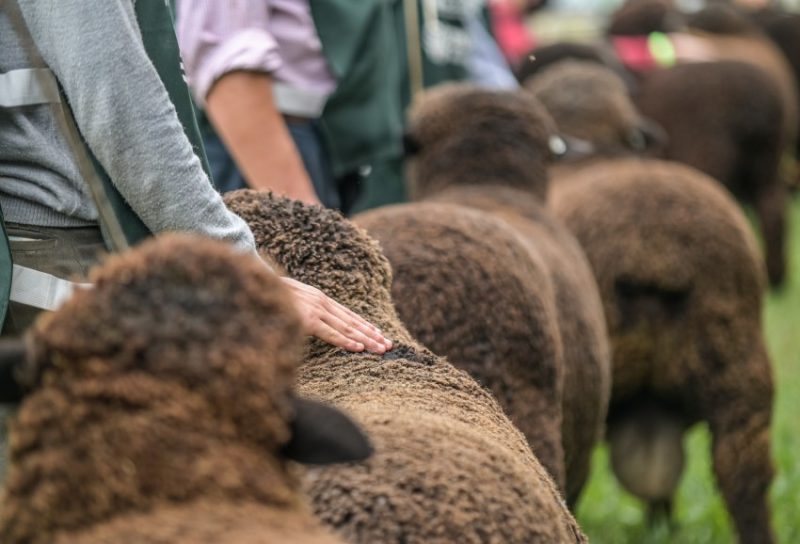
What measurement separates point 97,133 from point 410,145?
112 inches

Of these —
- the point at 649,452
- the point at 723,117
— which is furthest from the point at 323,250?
the point at 723,117

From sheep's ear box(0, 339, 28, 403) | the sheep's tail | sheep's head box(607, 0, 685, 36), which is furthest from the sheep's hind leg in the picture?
sheep's head box(607, 0, 685, 36)

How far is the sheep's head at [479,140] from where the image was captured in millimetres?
4965

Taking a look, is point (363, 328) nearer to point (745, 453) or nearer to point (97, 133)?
point (97, 133)

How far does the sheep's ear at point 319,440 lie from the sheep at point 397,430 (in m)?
0.18

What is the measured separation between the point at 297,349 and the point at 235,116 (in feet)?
7.45

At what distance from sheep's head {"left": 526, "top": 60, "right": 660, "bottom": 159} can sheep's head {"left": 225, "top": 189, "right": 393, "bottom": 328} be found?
3.83 metres

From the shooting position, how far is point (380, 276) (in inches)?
119

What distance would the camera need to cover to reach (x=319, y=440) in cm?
184

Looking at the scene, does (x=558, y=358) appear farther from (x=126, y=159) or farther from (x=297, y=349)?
(x=297, y=349)

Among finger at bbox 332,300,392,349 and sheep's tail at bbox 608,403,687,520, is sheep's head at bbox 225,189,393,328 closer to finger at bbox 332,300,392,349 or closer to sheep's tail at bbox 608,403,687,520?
finger at bbox 332,300,392,349

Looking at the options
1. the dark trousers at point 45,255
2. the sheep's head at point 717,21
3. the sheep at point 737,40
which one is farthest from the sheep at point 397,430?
the sheep's head at point 717,21

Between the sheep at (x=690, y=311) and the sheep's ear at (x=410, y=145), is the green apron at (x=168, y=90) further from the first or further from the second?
the sheep at (x=690, y=311)

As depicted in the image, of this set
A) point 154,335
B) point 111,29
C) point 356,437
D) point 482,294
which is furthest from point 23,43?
point 482,294
